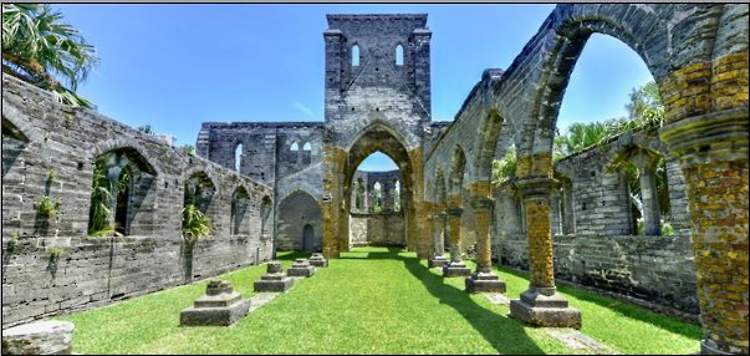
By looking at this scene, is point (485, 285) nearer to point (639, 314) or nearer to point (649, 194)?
point (639, 314)

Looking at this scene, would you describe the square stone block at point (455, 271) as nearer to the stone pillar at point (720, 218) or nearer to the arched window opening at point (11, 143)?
the stone pillar at point (720, 218)

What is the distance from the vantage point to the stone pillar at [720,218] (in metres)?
3.38

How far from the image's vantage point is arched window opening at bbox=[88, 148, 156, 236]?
29.3 feet

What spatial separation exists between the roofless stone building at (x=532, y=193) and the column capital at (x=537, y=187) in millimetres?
35

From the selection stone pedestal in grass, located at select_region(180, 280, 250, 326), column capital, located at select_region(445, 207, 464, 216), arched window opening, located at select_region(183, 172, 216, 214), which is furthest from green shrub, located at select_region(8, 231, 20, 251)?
column capital, located at select_region(445, 207, 464, 216)

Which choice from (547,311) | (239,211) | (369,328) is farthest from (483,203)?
(239,211)

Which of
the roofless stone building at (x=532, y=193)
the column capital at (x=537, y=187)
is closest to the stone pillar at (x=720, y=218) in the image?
the roofless stone building at (x=532, y=193)

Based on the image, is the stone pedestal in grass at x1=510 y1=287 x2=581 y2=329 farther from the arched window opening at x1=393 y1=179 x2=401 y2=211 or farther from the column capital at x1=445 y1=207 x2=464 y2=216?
the arched window opening at x1=393 y1=179 x2=401 y2=211

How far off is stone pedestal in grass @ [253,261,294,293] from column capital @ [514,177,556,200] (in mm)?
6460

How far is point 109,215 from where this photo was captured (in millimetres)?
9078

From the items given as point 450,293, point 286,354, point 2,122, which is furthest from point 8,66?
point 450,293

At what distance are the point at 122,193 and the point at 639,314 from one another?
12270 millimetres

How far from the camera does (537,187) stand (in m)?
7.10

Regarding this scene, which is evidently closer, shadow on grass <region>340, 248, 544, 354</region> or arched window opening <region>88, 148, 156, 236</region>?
shadow on grass <region>340, 248, 544, 354</region>
